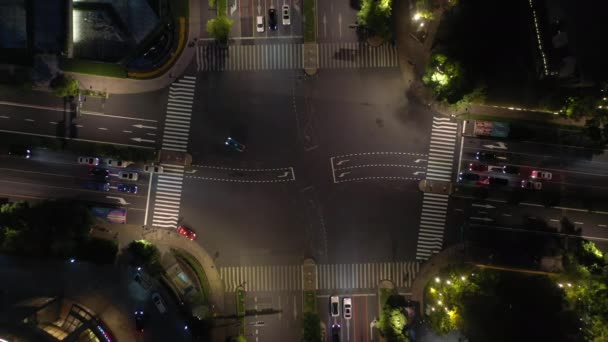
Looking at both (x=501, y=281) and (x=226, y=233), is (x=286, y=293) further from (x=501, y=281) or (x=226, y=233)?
(x=501, y=281)

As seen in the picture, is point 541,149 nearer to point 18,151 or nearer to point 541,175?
point 541,175

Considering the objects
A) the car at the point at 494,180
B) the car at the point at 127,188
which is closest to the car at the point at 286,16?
the car at the point at 127,188

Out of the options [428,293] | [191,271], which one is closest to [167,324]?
[191,271]

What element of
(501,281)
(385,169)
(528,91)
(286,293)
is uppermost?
(528,91)

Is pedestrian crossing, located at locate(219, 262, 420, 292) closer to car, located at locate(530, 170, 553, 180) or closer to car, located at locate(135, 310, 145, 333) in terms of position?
car, located at locate(135, 310, 145, 333)

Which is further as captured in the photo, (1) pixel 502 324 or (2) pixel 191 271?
(2) pixel 191 271

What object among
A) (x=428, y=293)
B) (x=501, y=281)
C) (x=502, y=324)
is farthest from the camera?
(x=428, y=293)

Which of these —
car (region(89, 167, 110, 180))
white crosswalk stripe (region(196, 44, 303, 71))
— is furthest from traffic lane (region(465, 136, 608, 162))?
car (region(89, 167, 110, 180))

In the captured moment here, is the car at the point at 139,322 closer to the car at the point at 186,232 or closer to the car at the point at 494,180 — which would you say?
the car at the point at 186,232
